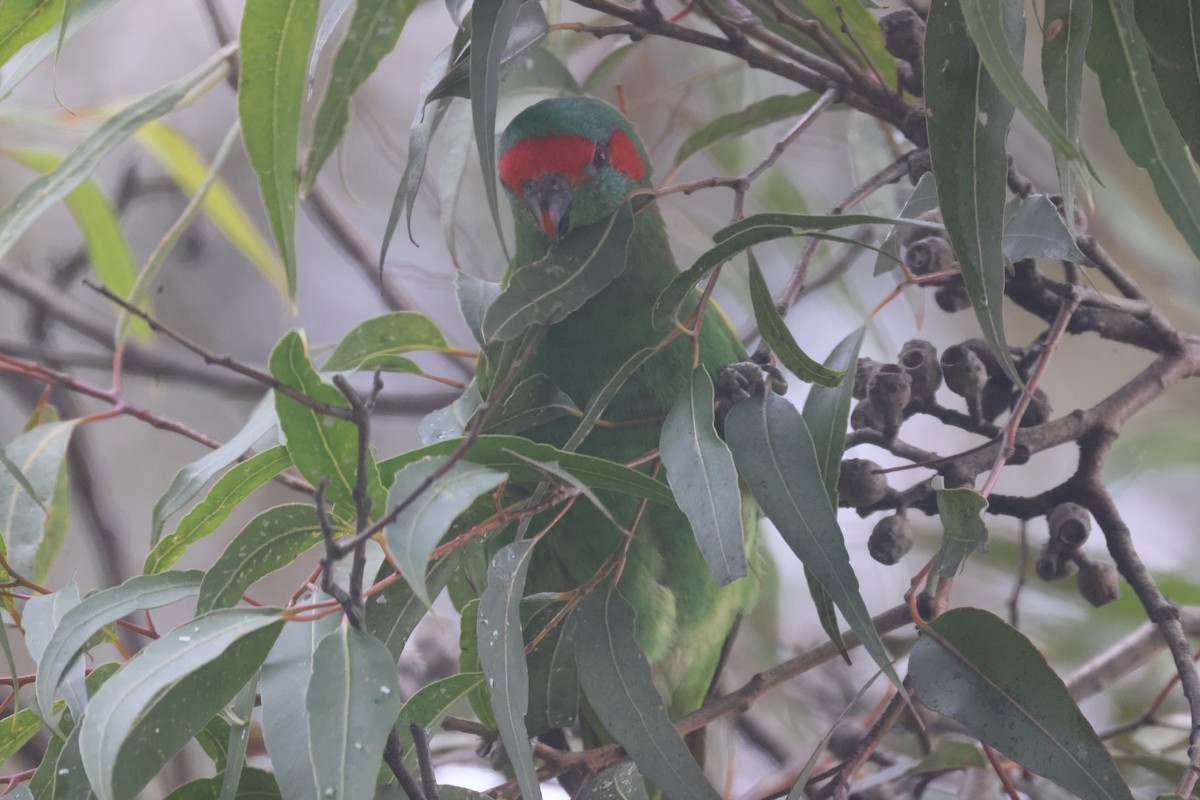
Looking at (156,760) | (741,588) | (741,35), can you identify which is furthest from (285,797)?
(741,588)

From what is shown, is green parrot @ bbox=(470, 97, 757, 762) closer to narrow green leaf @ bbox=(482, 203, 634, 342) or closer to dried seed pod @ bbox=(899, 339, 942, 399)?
dried seed pod @ bbox=(899, 339, 942, 399)

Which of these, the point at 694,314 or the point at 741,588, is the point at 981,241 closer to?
the point at 694,314

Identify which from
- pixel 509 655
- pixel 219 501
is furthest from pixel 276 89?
pixel 509 655

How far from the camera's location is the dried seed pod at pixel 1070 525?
1.07 meters

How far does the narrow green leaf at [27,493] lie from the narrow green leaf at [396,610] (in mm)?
484

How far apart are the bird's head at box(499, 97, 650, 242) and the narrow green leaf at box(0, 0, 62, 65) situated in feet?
2.01

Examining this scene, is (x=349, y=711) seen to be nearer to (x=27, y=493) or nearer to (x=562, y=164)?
(x=27, y=493)

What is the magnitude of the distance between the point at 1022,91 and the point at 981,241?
129mm

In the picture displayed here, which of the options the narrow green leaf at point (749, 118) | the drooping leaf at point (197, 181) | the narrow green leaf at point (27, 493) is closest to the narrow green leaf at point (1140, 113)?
the narrow green leaf at point (749, 118)

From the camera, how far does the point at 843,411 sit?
0.93 meters

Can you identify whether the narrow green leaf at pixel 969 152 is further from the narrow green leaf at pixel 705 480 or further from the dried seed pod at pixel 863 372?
the dried seed pod at pixel 863 372

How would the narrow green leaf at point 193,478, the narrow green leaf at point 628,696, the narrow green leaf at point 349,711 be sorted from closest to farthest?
the narrow green leaf at point 349,711, the narrow green leaf at point 628,696, the narrow green leaf at point 193,478

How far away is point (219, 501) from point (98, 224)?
3.51 feet

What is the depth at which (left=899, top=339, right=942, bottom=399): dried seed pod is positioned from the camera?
112 centimetres
